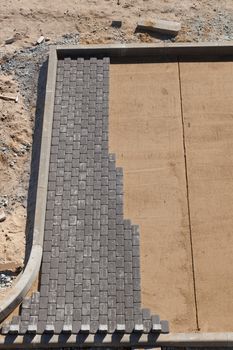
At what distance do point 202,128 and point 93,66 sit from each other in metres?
3.98

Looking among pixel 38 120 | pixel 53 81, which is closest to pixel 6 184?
pixel 38 120

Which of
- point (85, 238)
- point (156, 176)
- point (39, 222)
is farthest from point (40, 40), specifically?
point (85, 238)

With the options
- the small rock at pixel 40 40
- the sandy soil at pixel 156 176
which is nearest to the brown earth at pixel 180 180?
the sandy soil at pixel 156 176

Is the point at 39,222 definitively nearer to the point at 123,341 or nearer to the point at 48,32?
the point at 123,341

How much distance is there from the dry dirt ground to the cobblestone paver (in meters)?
1.04

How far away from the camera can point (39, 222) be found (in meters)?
11.6

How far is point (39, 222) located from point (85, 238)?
4.00 ft

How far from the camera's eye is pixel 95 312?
10.5m

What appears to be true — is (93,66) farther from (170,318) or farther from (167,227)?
(170,318)

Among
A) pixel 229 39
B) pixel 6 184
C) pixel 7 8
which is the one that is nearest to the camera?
pixel 6 184

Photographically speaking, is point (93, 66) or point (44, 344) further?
point (93, 66)

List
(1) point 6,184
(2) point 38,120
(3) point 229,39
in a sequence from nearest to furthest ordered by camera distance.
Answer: (1) point 6,184, (2) point 38,120, (3) point 229,39

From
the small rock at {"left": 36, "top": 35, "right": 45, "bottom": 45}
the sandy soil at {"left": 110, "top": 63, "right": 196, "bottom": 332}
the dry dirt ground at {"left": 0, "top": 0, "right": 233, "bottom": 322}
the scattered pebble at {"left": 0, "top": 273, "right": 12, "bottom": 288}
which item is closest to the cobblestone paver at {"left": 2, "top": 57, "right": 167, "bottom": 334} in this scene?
the sandy soil at {"left": 110, "top": 63, "right": 196, "bottom": 332}

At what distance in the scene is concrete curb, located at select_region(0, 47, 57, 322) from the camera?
10617mm
